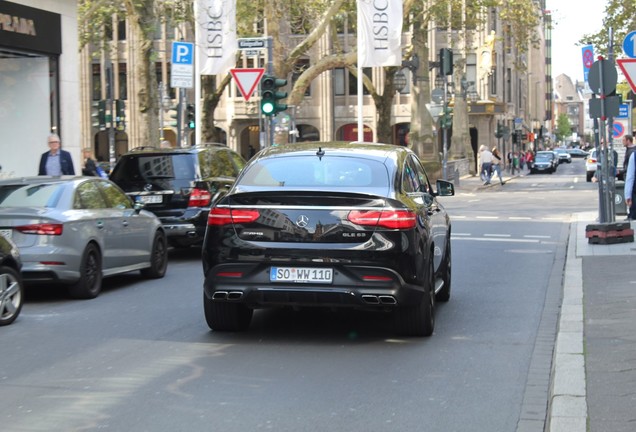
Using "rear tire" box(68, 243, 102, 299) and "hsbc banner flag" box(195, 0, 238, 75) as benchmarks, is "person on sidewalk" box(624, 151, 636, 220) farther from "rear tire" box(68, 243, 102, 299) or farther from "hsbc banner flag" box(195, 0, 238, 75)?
"rear tire" box(68, 243, 102, 299)

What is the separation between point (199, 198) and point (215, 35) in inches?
393

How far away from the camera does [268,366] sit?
8359mm

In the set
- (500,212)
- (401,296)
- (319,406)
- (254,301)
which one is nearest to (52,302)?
(254,301)

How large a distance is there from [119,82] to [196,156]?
57.3 m

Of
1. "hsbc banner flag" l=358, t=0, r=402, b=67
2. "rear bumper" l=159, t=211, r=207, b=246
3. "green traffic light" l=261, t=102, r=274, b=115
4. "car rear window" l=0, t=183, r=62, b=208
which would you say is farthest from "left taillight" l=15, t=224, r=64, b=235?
"hsbc banner flag" l=358, t=0, r=402, b=67

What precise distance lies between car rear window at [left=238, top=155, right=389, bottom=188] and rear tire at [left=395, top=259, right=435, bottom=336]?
100cm

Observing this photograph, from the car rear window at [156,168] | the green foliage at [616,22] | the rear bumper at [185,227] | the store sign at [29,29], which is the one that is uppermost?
the green foliage at [616,22]

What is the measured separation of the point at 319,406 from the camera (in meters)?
6.99

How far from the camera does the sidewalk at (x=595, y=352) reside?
6.18 meters

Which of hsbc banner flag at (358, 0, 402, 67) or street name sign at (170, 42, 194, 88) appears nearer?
street name sign at (170, 42, 194, 88)

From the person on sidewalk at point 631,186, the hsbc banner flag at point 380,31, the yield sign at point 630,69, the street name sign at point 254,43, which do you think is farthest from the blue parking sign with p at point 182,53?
the yield sign at point 630,69

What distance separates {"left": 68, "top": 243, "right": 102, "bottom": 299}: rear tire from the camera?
1247cm

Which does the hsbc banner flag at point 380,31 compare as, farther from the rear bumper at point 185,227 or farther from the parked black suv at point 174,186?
the rear bumper at point 185,227

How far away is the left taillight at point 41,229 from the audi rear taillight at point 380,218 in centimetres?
436
